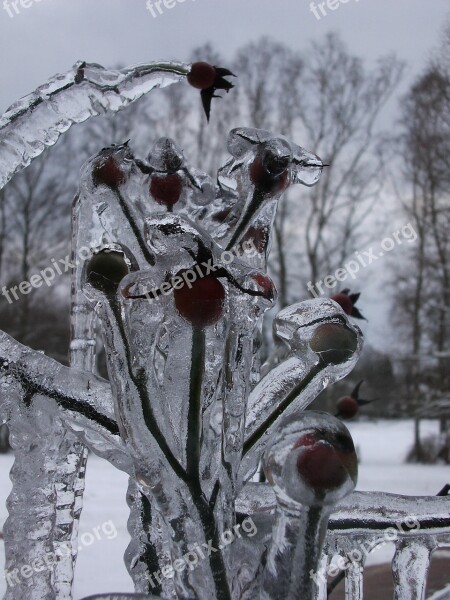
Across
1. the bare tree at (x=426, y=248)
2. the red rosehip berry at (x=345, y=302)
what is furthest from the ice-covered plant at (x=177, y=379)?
the bare tree at (x=426, y=248)

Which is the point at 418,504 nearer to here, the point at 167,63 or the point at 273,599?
the point at 273,599

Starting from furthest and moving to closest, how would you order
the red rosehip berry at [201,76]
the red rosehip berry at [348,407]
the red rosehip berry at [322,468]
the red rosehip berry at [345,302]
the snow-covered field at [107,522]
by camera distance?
the snow-covered field at [107,522] < the red rosehip berry at [348,407] < the red rosehip berry at [345,302] < the red rosehip berry at [201,76] < the red rosehip berry at [322,468]

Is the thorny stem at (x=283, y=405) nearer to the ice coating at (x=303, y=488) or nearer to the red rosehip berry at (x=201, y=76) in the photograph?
the ice coating at (x=303, y=488)

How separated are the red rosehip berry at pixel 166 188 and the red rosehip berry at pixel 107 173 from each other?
3.8 inches

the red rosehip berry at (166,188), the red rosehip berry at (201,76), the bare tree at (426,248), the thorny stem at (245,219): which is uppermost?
the bare tree at (426,248)

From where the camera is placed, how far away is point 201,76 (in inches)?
22.8

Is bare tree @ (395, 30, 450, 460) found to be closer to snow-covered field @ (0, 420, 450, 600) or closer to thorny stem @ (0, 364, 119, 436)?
snow-covered field @ (0, 420, 450, 600)

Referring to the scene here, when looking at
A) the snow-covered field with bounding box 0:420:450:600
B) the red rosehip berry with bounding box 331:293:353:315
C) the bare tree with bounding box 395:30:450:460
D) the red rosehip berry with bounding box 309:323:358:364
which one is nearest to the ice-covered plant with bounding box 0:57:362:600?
the red rosehip berry with bounding box 309:323:358:364

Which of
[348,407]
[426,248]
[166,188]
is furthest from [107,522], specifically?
[426,248]

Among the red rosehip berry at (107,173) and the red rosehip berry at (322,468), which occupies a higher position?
the red rosehip berry at (107,173)

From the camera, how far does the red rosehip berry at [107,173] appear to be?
479 millimetres

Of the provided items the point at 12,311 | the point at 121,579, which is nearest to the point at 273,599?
the point at 121,579

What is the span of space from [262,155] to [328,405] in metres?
6.31

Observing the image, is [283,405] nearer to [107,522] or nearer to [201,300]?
[201,300]
